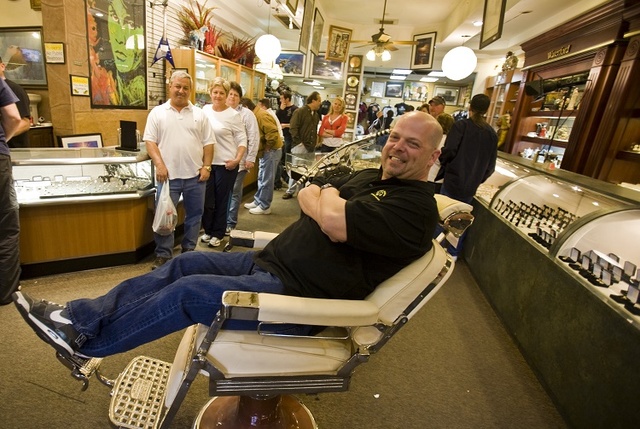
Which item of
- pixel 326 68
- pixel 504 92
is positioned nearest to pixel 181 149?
pixel 504 92

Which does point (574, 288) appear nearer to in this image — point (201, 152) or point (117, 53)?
point (201, 152)

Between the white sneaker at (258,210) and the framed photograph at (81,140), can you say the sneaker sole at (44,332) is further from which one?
the white sneaker at (258,210)

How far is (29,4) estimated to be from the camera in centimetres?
416

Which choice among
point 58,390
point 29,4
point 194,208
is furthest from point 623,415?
point 29,4

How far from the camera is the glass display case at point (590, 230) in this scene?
5.43 feet

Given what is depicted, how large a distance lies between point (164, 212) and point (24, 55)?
11.9 ft

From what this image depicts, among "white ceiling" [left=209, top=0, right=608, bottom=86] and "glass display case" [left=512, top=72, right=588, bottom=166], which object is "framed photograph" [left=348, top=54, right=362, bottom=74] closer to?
"white ceiling" [left=209, top=0, right=608, bottom=86]

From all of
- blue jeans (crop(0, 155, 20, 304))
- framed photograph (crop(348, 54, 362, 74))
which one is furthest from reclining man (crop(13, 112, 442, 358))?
framed photograph (crop(348, 54, 362, 74))

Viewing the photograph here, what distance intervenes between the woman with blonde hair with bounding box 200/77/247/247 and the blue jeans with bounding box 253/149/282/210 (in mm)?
987

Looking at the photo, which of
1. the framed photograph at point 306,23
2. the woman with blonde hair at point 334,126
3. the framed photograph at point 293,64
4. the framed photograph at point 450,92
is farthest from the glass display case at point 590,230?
the framed photograph at point 450,92

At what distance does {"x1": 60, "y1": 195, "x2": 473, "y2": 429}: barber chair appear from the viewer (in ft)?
3.37

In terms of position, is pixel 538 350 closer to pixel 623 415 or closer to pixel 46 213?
pixel 623 415

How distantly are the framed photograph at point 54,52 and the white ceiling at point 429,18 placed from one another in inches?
121

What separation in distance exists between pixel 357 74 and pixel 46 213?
332 inches
